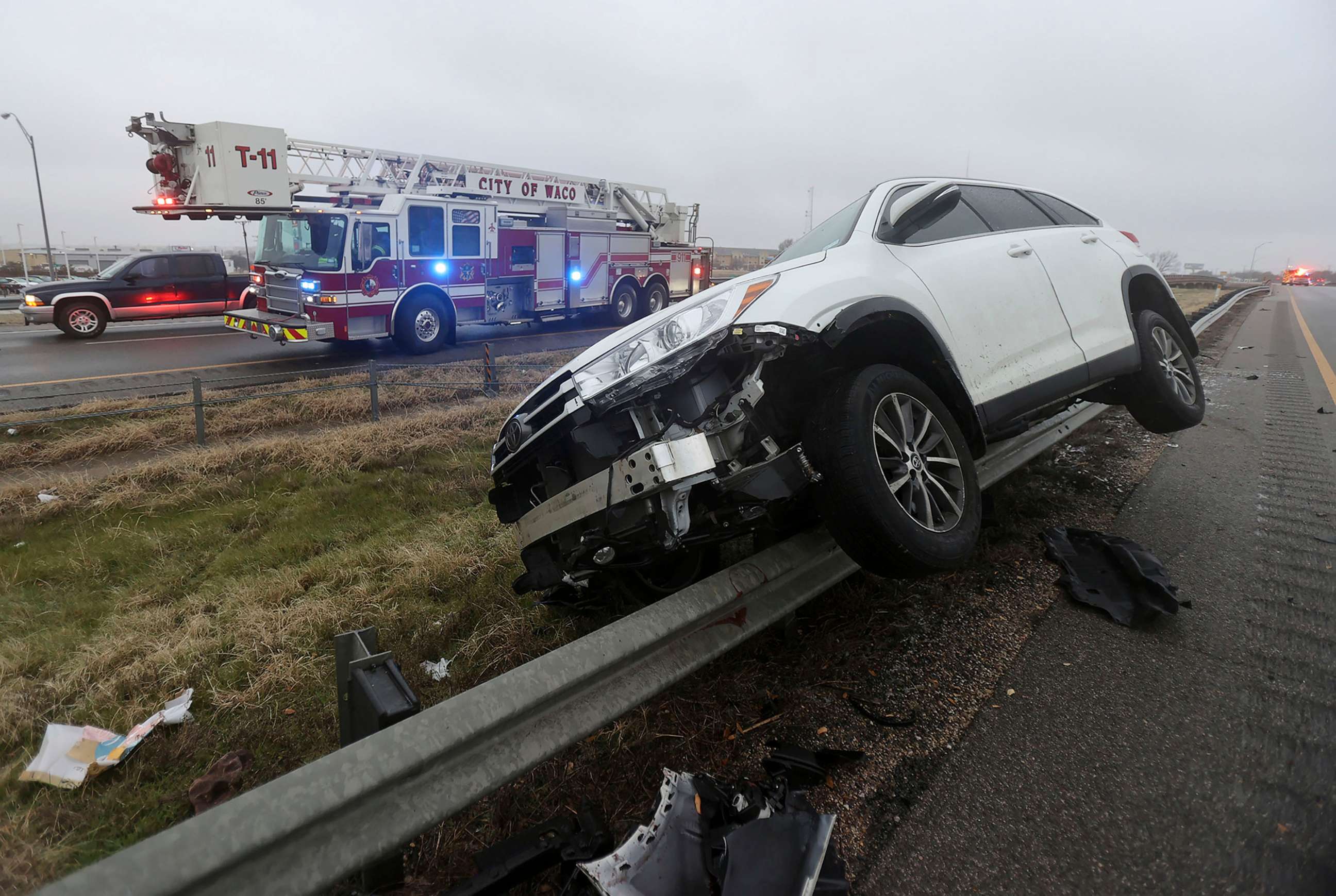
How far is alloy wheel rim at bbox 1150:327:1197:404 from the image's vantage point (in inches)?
196

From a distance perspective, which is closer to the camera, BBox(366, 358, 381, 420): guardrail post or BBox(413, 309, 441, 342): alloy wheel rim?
BBox(366, 358, 381, 420): guardrail post

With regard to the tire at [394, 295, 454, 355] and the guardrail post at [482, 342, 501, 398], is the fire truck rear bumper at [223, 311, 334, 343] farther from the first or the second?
the guardrail post at [482, 342, 501, 398]

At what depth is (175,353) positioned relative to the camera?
1281 cm

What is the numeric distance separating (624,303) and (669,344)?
648 inches

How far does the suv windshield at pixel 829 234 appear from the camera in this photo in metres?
3.63

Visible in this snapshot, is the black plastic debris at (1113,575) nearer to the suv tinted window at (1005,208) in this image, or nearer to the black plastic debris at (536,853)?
the suv tinted window at (1005,208)

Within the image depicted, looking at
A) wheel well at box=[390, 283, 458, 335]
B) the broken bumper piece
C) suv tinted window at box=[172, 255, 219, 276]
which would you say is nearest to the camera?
the broken bumper piece

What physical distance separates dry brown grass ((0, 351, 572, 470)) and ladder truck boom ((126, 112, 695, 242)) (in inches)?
176

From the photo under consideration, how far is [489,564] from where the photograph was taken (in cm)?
414

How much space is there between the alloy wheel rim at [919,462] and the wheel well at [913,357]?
28 centimetres

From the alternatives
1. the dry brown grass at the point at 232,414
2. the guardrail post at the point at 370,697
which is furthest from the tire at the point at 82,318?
the guardrail post at the point at 370,697

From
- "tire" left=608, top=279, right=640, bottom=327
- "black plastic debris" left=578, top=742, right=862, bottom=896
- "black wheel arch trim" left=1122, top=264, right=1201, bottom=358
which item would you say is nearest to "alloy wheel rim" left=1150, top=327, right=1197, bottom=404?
"black wheel arch trim" left=1122, top=264, right=1201, bottom=358

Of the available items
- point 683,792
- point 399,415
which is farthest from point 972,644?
point 399,415

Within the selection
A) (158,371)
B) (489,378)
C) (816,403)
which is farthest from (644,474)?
(158,371)
